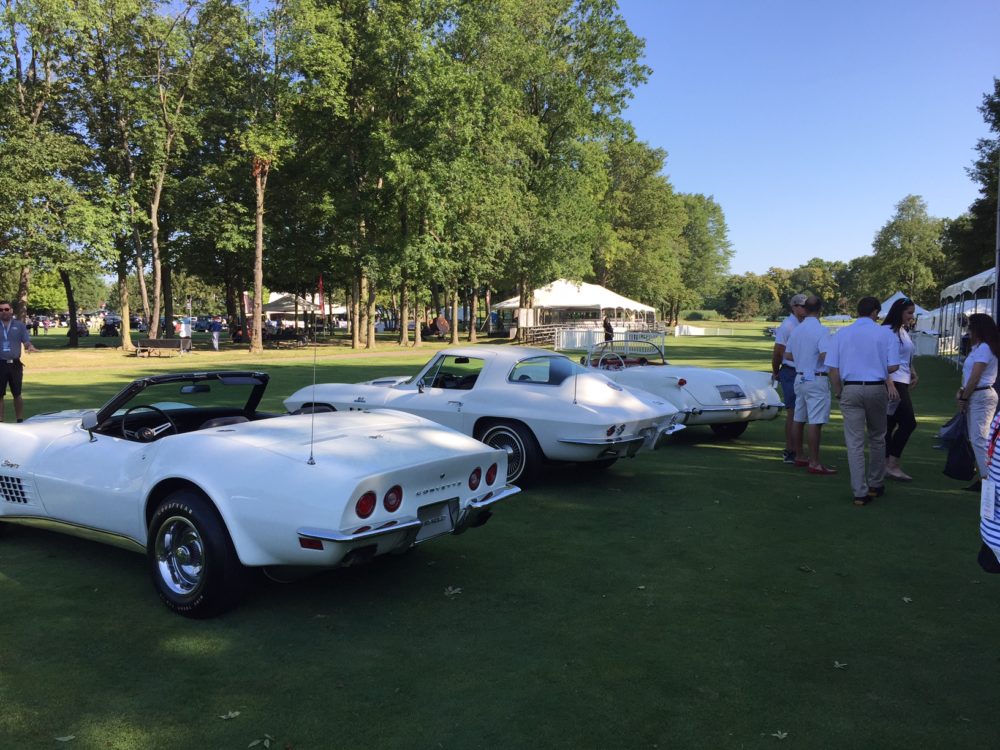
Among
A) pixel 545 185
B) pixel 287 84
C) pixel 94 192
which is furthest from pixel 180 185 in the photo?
pixel 545 185

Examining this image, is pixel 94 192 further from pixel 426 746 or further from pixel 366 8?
pixel 426 746

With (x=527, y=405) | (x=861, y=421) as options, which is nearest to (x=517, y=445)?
(x=527, y=405)

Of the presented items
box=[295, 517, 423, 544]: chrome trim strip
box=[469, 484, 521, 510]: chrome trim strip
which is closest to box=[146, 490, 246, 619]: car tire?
box=[295, 517, 423, 544]: chrome trim strip

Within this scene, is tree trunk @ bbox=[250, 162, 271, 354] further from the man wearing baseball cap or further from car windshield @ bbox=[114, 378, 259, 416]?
car windshield @ bbox=[114, 378, 259, 416]

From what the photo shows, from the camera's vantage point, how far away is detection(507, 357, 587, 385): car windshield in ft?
24.2

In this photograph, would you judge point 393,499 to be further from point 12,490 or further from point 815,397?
point 815,397

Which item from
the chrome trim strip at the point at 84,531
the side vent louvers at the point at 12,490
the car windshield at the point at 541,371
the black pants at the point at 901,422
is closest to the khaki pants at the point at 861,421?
the black pants at the point at 901,422

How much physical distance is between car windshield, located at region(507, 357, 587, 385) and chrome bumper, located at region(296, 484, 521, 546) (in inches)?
112

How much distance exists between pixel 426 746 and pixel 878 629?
8.86ft

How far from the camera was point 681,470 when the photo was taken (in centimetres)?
838

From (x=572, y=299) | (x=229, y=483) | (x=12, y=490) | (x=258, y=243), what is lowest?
(x=12, y=490)

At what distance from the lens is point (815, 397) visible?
26.2 feet

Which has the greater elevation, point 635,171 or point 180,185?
point 635,171

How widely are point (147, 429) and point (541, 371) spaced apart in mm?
3865
